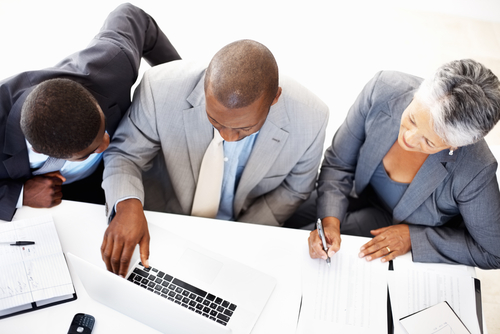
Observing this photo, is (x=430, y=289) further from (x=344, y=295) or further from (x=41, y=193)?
(x=41, y=193)

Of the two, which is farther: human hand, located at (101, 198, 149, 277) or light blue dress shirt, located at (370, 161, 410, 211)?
light blue dress shirt, located at (370, 161, 410, 211)

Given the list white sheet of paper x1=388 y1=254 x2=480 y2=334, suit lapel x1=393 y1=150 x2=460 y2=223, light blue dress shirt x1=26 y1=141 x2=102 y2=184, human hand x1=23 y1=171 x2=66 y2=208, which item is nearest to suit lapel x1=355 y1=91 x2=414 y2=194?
suit lapel x1=393 y1=150 x2=460 y2=223

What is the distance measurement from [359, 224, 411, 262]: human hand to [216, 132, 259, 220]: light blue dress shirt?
58 centimetres

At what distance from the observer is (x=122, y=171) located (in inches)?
59.6

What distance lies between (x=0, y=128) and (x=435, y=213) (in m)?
1.64

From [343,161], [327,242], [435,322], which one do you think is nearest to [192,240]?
[327,242]

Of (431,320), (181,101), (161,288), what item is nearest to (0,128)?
(181,101)

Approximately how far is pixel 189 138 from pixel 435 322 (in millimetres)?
1085

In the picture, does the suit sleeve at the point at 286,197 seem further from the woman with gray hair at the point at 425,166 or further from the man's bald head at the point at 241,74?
the man's bald head at the point at 241,74

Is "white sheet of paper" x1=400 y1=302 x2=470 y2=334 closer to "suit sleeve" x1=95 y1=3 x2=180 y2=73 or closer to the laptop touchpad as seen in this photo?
the laptop touchpad

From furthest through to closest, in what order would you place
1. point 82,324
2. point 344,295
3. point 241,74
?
point 344,295, point 82,324, point 241,74

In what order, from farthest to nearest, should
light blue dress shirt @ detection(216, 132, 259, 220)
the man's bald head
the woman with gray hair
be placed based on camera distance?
1. light blue dress shirt @ detection(216, 132, 259, 220)
2. the woman with gray hair
3. the man's bald head

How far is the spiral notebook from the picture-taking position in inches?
49.2

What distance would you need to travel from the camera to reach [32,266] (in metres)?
1.30
